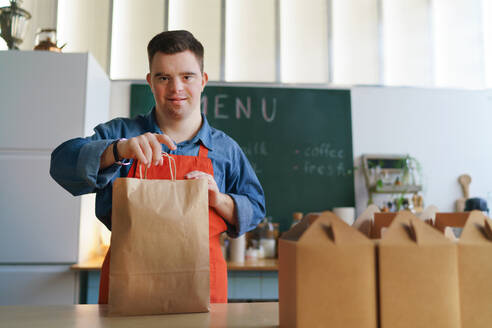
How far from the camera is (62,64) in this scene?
2.32m

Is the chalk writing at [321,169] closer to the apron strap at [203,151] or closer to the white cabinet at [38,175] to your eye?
the white cabinet at [38,175]

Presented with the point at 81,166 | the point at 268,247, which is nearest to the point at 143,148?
the point at 81,166

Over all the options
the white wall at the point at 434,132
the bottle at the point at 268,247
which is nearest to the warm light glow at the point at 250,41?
the white wall at the point at 434,132

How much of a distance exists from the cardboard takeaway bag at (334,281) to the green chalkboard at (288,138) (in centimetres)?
230

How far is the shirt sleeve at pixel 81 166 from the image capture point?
853 millimetres

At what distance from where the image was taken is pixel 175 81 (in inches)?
41.0

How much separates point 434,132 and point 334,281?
112 inches

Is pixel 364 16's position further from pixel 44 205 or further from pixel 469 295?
pixel 469 295

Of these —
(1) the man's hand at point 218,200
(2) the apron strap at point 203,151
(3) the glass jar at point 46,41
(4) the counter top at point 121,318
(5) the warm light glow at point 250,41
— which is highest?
(5) the warm light glow at point 250,41

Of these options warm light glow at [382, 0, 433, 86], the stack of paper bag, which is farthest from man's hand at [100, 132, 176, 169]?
warm light glow at [382, 0, 433, 86]

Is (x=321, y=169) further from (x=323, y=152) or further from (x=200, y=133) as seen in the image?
(x=200, y=133)

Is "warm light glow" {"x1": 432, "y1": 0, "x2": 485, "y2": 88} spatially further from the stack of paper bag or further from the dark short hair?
the stack of paper bag

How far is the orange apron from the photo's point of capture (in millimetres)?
1033

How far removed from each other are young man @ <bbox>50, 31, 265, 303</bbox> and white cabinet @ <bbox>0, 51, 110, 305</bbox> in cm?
133
